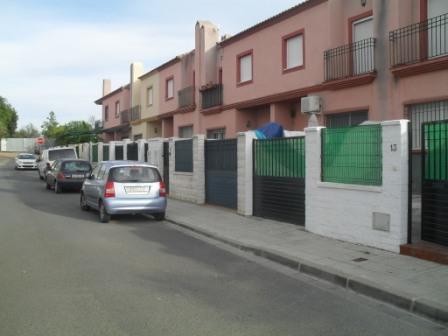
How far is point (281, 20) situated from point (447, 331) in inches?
631

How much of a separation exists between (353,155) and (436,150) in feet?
5.74

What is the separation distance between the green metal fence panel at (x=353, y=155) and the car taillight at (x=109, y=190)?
542 cm

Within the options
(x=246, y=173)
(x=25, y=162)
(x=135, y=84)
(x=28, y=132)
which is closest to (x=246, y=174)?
(x=246, y=173)

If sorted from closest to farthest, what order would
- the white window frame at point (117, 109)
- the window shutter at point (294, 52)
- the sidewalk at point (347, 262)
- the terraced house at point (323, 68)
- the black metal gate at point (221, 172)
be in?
1. the sidewalk at point (347, 262)
2. the terraced house at point (323, 68)
3. the black metal gate at point (221, 172)
4. the window shutter at point (294, 52)
5. the white window frame at point (117, 109)

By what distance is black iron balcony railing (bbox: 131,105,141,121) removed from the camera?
3497 cm

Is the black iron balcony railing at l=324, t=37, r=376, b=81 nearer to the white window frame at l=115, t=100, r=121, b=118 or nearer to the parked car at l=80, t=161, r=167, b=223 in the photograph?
the parked car at l=80, t=161, r=167, b=223

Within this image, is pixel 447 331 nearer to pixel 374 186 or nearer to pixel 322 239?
pixel 374 186

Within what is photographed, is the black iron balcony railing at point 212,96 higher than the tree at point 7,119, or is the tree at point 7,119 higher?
the tree at point 7,119

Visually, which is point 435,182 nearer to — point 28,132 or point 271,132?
point 271,132

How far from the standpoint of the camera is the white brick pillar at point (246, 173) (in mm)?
12992

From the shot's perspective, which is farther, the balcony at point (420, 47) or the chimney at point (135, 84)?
the chimney at point (135, 84)

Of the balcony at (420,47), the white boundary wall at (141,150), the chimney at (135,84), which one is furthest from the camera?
the chimney at (135,84)

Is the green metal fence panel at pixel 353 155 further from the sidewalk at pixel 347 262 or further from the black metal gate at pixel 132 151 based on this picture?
the black metal gate at pixel 132 151

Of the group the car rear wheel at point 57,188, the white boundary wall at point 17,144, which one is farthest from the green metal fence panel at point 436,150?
the white boundary wall at point 17,144
